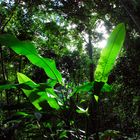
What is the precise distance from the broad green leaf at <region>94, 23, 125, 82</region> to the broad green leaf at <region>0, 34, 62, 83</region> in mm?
354

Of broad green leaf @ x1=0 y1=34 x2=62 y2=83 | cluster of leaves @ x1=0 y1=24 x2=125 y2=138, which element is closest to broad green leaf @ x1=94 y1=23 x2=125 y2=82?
cluster of leaves @ x1=0 y1=24 x2=125 y2=138

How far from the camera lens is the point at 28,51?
7.46 feet

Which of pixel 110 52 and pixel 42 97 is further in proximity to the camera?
pixel 42 97

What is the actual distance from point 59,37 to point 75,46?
5.96 feet

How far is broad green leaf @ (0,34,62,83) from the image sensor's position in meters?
2.14

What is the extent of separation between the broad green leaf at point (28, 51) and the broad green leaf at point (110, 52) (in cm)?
35

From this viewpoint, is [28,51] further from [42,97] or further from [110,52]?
[110,52]

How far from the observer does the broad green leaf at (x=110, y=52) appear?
2.25m

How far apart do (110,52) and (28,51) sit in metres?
0.62

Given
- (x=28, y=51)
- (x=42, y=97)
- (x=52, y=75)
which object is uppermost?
(x=28, y=51)

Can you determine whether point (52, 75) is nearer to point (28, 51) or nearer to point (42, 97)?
point (42, 97)

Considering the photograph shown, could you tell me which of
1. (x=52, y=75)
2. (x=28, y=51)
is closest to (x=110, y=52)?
(x=52, y=75)

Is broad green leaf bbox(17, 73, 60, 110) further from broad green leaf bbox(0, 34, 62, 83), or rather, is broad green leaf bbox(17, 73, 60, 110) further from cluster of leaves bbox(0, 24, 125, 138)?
broad green leaf bbox(0, 34, 62, 83)

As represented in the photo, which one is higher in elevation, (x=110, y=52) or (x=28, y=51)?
(x=28, y=51)
